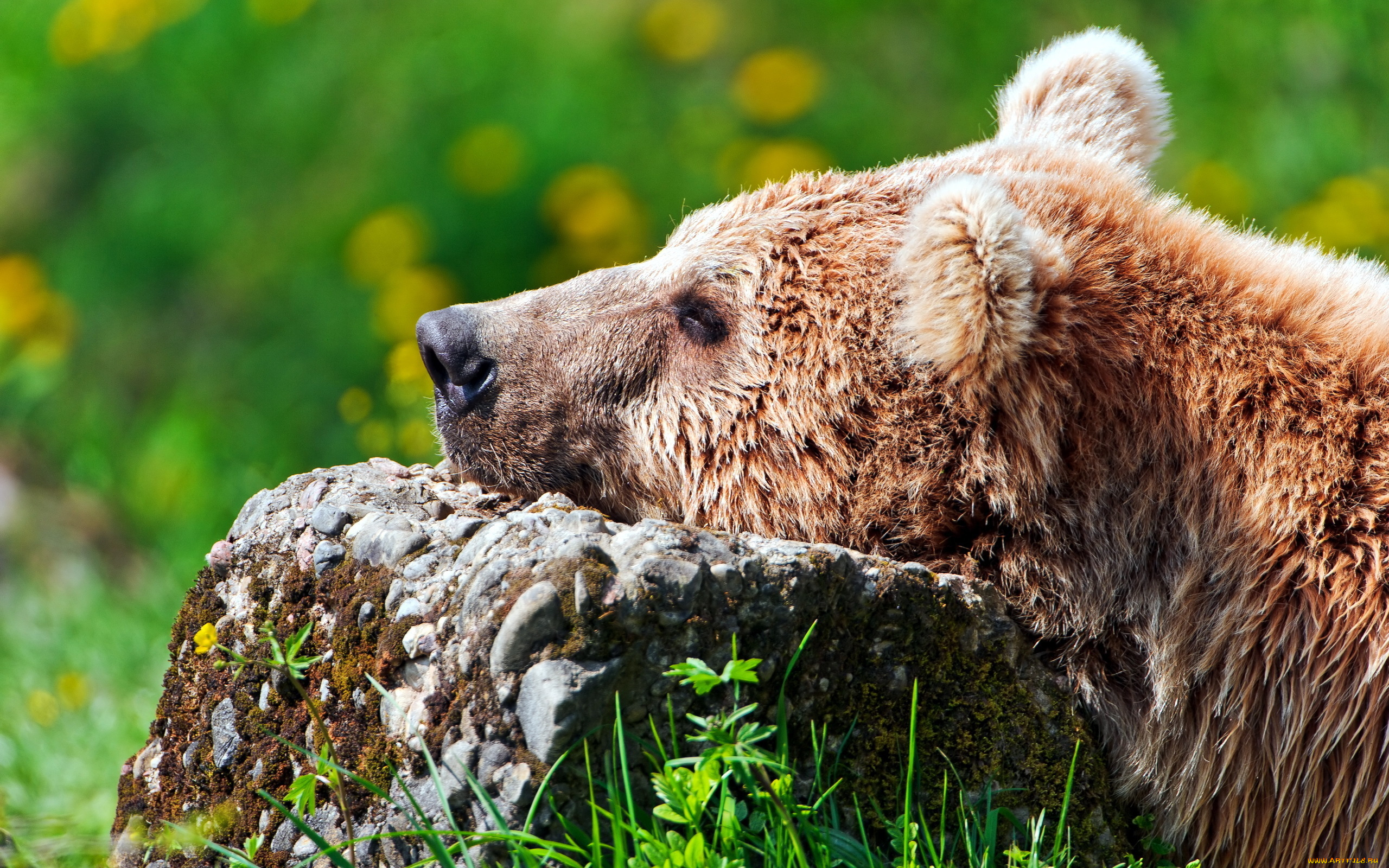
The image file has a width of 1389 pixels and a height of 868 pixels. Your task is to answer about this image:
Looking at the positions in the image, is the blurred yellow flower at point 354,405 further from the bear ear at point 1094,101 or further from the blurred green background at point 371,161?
the bear ear at point 1094,101

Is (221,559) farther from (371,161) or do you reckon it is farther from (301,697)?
(371,161)

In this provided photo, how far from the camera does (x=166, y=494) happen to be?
20.4 ft

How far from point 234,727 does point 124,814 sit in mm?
357

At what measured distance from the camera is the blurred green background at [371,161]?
6277mm

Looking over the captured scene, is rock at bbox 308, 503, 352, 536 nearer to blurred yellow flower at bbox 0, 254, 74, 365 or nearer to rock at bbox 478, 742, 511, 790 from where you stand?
→ rock at bbox 478, 742, 511, 790

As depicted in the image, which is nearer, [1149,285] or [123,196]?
[1149,285]

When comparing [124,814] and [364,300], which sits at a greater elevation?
[364,300]

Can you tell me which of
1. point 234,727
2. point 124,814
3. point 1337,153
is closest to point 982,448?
point 234,727

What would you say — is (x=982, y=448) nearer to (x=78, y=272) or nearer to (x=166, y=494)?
(x=166, y=494)

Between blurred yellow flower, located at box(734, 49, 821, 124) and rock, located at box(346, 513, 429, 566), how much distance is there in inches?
198

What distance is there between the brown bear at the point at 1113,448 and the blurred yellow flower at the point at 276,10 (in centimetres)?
505

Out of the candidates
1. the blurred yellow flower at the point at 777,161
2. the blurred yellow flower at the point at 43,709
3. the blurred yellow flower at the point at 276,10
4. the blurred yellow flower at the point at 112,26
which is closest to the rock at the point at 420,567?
the blurred yellow flower at the point at 43,709

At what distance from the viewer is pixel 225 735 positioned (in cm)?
237

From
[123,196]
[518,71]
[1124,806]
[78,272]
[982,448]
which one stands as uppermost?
[518,71]
